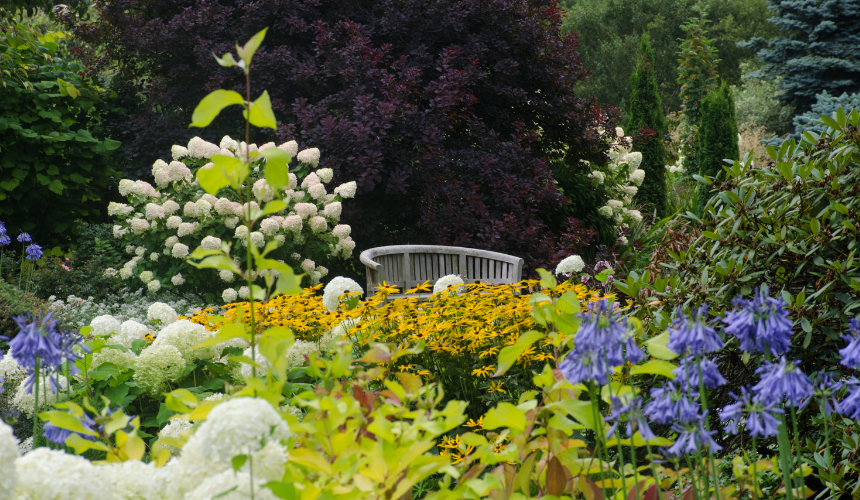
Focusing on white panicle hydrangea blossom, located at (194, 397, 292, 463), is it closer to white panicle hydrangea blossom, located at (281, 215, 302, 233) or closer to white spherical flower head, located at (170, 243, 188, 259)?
white panicle hydrangea blossom, located at (281, 215, 302, 233)

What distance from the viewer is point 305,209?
229 inches

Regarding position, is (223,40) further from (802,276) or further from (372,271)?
(802,276)

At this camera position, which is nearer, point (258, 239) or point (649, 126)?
point (258, 239)

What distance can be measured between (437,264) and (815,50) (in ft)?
37.0

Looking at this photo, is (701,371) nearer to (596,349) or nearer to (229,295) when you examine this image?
(596,349)

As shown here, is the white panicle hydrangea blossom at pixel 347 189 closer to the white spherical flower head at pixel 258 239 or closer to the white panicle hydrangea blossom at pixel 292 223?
the white panicle hydrangea blossom at pixel 292 223

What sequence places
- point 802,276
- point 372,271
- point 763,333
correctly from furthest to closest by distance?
point 372,271 < point 802,276 < point 763,333

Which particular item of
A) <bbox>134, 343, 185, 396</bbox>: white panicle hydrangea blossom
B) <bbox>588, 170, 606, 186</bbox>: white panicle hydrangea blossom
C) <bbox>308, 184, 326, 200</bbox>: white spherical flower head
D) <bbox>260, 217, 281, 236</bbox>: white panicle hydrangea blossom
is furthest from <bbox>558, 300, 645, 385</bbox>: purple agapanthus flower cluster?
<bbox>588, 170, 606, 186</bbox>: white panicle hydrangea blossom

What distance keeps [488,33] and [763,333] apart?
6.44 m

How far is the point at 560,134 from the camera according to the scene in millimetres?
7312

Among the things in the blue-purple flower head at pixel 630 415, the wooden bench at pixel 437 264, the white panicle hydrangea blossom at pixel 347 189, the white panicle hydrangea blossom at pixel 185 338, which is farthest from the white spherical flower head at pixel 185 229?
the blue-purple flower head at pixel 630 415

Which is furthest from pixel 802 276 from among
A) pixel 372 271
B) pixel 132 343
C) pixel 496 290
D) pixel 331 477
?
pixel 372 271

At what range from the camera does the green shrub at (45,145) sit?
6496 millimetres

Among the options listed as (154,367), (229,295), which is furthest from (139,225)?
(154,367)
